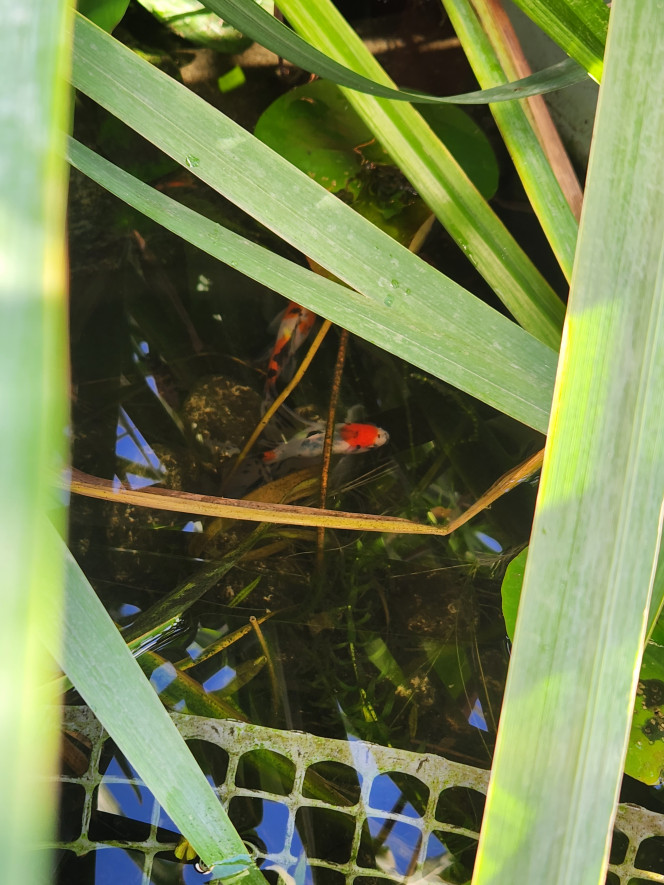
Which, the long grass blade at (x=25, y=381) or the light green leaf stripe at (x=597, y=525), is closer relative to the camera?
the long grass blade at (x=25, y=381)

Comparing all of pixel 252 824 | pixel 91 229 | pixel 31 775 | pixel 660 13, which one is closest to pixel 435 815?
pixel 252 824

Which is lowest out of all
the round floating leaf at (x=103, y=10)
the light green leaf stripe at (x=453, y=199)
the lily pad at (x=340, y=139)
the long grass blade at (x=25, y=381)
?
the long grass blade at (x=25, y=381)

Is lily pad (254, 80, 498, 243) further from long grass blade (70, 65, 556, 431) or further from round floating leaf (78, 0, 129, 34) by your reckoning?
long grass blade (70, 65, 556, 431)

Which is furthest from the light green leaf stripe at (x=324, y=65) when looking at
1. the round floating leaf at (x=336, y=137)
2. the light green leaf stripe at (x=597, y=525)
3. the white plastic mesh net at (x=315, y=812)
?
the white plastic mesh net at (x=315, y=812)

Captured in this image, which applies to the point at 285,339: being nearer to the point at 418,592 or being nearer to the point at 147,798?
the point at 418,592

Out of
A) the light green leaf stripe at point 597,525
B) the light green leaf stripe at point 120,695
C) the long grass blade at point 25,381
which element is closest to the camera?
the long grass blade at point 25,381

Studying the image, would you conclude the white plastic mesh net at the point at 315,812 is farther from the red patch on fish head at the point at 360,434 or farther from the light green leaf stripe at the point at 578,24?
the light green leaf stripe at the point at 578,24

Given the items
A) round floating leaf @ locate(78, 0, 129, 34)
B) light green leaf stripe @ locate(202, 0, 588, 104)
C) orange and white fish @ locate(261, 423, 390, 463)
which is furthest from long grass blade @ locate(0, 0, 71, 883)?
orange and white fish @ locate(261, 423, 390, 463)
